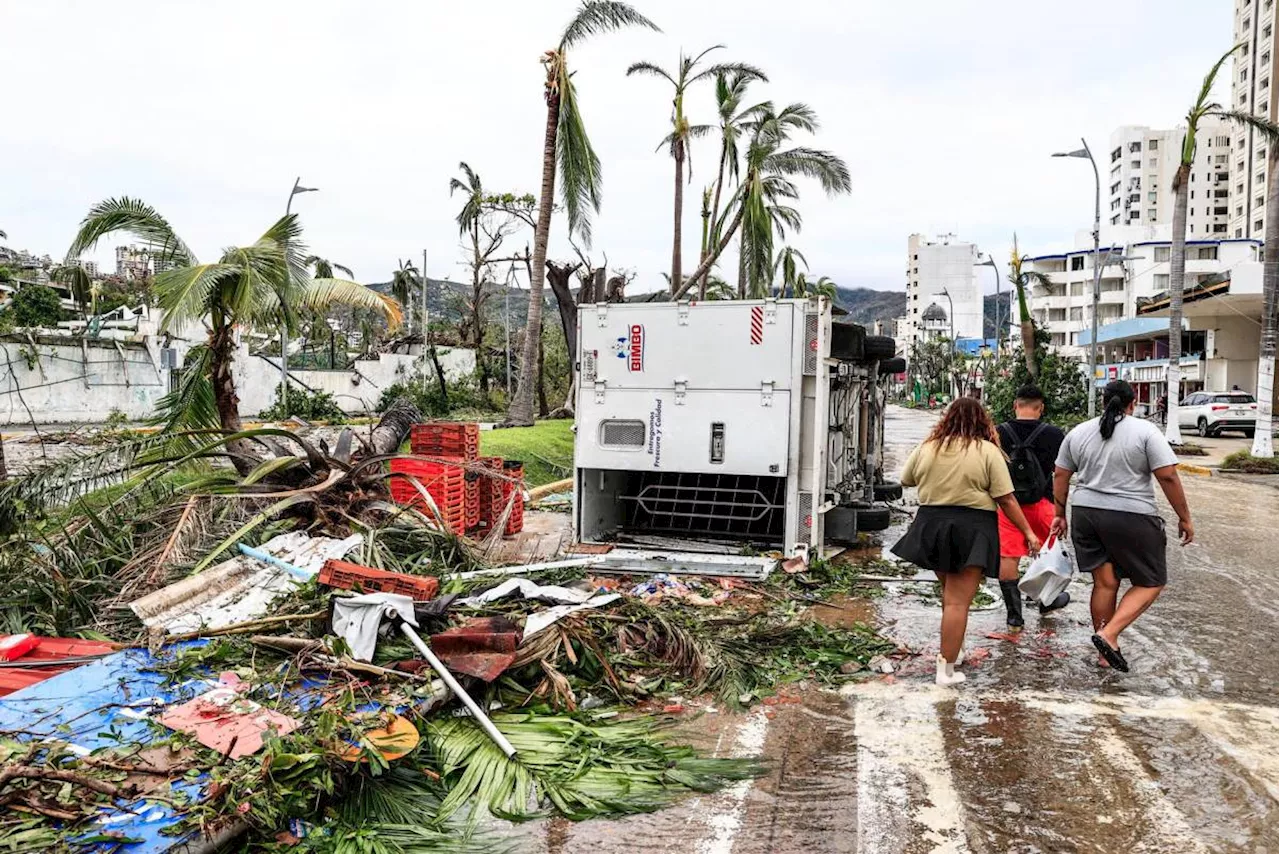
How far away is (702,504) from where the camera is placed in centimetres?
1031

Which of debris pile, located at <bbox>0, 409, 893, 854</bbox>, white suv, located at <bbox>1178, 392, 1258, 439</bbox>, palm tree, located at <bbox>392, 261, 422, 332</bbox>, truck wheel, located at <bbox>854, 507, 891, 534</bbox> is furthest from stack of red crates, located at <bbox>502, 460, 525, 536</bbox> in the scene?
palm tree, located at <bbox>392, 261, 422, 332</bbox>

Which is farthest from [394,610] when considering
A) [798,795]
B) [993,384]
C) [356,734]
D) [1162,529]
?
[993,384]

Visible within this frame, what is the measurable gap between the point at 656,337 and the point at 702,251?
2054 cm

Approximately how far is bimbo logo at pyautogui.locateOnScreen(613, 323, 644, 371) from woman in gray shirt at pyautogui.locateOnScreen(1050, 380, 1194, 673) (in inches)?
168

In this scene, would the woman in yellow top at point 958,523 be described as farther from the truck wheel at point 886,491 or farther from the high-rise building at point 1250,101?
the high-rise building at point 1250,101

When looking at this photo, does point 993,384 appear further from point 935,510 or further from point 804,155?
point 935,510

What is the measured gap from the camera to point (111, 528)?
23.9 feet

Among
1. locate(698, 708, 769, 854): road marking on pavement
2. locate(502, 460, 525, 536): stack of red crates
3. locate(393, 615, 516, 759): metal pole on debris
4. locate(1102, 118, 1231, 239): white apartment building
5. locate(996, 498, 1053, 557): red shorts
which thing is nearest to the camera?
locate(698, 708, 769, 854): road marking on pavement

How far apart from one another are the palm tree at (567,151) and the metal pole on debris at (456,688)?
14.8m

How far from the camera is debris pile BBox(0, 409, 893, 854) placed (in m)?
3.89

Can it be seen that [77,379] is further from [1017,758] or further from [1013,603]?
[1017,758]

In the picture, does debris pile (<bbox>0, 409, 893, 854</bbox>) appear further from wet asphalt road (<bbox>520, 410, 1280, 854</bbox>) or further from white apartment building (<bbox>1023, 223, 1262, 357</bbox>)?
white apartment building (<bbox>1023, 223, 1262, 357</bbox>)

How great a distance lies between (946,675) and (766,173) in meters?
23.2

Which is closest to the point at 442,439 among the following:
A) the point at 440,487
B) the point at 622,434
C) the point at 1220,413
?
the point at 440,487
